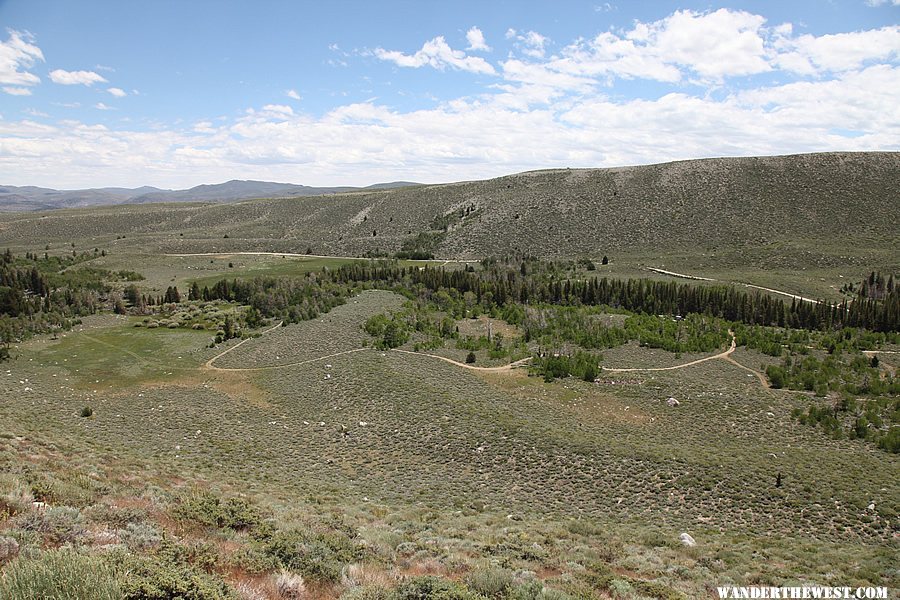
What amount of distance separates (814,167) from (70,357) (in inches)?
3879

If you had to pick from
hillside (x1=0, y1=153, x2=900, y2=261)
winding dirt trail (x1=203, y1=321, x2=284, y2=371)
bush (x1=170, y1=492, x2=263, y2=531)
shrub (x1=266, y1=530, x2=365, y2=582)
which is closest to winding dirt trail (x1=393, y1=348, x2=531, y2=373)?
winding dirt trail (x1=203, y1=321, x2=284, y2=371)

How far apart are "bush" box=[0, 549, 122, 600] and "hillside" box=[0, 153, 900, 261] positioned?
70766 mm

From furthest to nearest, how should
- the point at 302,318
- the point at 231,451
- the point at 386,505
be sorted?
the point at 302,318 → the point at 231,451 → the point at 386,505

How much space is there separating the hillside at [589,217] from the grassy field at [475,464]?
4687 centimetres

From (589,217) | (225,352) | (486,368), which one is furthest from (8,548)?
(589,217)

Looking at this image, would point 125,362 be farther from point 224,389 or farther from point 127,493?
point 127,493

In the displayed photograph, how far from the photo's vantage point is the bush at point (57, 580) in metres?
5.75

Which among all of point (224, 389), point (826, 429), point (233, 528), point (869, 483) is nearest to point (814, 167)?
point (826, 429)

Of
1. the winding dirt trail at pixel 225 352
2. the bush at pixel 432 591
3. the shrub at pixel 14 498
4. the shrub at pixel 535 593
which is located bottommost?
the winding dirt trail at pixel 225 352

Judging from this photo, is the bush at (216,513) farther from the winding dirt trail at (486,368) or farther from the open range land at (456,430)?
the winding dirt trail at (486,368)

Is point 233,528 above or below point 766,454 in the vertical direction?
above

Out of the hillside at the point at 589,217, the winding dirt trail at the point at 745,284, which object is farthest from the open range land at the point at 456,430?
the hillside at the point at 589,217

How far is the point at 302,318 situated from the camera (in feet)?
133

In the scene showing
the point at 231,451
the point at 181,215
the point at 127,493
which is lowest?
the point at 231,451
